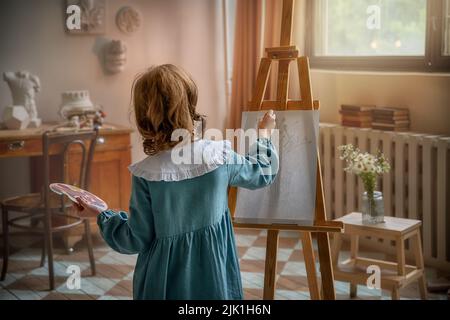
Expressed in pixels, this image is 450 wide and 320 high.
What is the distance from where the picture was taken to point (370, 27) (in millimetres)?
4297

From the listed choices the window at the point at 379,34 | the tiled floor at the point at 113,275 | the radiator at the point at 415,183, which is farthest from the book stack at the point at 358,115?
the tiled floor at the point at 113,275

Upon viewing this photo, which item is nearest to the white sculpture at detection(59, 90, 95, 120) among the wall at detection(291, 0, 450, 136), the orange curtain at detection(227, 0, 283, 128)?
the orange curtain at detection(227, 0, 283, 128)

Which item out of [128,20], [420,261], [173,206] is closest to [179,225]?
[173,206]

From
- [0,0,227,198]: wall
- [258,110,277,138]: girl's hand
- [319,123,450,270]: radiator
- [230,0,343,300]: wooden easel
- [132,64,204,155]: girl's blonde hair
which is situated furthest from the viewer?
[0,0,227,198]: wall

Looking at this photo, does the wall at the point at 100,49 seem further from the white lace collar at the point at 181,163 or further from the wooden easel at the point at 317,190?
the white lace collar at the point at 181,163

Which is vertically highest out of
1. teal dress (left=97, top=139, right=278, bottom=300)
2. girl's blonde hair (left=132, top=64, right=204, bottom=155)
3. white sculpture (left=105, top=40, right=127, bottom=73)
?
white sculpture (left=105, top=40, right=127, bottom=73)

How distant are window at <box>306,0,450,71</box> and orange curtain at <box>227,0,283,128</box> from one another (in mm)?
261

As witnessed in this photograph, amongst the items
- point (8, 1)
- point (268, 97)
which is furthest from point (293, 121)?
point (8, 1)

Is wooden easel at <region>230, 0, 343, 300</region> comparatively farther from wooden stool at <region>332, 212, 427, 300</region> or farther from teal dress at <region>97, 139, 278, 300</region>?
teal dress at <region>97, 139, 278, 300</region>

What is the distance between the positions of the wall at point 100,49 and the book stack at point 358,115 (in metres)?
1.34

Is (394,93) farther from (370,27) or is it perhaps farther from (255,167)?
(255,167)

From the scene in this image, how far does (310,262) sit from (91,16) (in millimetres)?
2751

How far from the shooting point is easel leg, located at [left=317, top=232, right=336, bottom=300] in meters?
2.61

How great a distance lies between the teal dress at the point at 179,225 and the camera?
192cm
